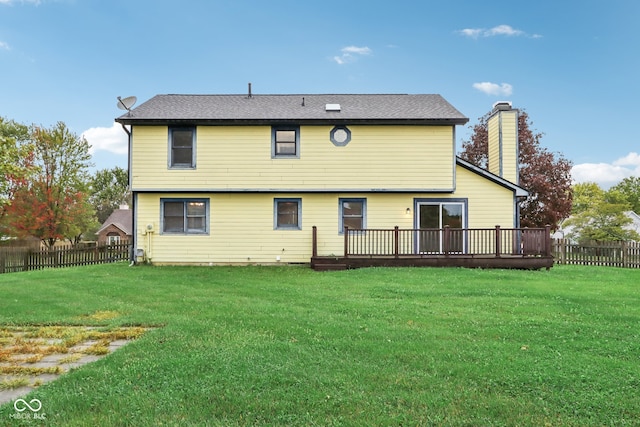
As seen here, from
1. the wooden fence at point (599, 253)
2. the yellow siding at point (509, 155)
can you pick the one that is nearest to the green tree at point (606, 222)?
the wooden fence at point (599, 253)

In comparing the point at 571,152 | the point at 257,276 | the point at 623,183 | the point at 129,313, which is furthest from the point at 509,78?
the point at 623,183

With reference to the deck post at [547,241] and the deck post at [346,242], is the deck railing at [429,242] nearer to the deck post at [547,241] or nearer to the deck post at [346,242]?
the deck post at [346,242]

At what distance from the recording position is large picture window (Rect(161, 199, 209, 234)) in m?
15.5

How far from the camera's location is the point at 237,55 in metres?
21.6

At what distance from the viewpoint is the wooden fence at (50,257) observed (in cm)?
1673

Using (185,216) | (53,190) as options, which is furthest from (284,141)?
(53,190)

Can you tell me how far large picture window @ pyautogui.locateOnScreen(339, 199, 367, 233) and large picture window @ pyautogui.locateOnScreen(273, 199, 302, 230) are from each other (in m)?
1.61

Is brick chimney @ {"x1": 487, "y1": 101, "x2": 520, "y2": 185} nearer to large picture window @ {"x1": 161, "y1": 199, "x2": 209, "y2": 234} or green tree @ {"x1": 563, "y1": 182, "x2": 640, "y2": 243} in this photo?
large picture window @ {"x1": 161, "y1": 199, "x2": 209, "y2": 234}

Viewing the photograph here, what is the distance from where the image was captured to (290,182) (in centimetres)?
1515

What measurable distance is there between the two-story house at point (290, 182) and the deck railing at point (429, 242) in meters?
0.46

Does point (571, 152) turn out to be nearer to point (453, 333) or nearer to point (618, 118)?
point (618, 118)

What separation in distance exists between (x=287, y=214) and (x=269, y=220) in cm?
70

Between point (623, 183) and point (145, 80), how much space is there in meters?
60.7

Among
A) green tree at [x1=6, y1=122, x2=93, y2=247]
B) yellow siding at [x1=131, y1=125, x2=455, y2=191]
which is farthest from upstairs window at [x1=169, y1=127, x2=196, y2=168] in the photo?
green tree at [x1=6, y1=122, x2=93, y2=247]
